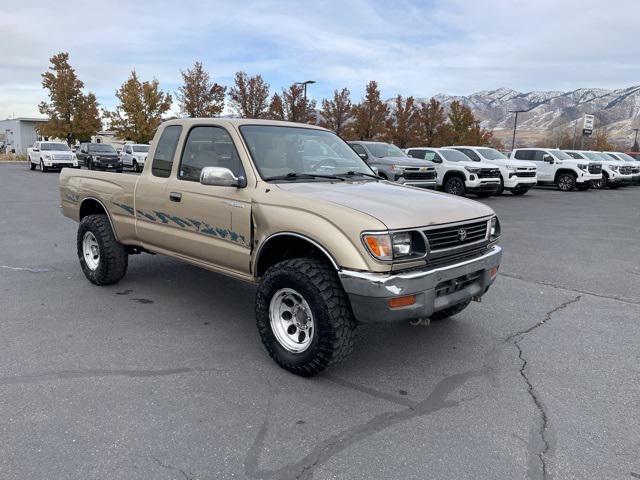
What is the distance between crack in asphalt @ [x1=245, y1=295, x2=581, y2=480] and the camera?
2.60 metres

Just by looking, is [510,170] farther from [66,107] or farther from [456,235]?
[66,107]

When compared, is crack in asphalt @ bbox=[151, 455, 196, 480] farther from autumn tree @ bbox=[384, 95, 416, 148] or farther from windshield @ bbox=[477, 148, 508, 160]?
autumn tree @ bbox=[384, 95, 416, 148]

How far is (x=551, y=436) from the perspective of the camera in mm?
2945

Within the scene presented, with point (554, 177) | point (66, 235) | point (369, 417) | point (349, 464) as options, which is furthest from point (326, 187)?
point (554, 177)

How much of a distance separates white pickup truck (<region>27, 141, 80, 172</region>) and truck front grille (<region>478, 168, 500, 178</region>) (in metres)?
23.8

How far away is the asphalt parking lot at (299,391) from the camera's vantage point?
268 centimetres

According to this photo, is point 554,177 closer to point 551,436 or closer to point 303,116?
point 303,116

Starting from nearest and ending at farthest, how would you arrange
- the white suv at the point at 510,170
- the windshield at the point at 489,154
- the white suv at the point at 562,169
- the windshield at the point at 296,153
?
the windshield at the point at 296,153
the white suv at the point at 510,170
the windshield at the point at 489,154
the white suv at the point at 562,169

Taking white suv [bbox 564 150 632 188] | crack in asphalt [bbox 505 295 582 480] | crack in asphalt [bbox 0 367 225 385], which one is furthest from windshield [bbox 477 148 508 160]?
crack in asphalt [bbox 0 367 225 385]

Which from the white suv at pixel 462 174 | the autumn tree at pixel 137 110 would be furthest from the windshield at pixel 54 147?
the white suv at pixel 462 174

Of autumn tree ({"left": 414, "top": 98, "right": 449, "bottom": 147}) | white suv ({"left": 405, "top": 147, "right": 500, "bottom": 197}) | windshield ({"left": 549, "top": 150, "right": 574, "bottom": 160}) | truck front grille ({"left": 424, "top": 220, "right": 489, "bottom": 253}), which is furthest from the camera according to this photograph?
autumn tree ({"left": 414, "top": 98, "right": 449, "bottom": 147})

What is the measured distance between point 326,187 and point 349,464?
2100 mm

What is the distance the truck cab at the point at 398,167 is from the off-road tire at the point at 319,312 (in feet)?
36.5

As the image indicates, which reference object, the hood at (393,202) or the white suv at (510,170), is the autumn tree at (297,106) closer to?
the white suv at (510,170)
